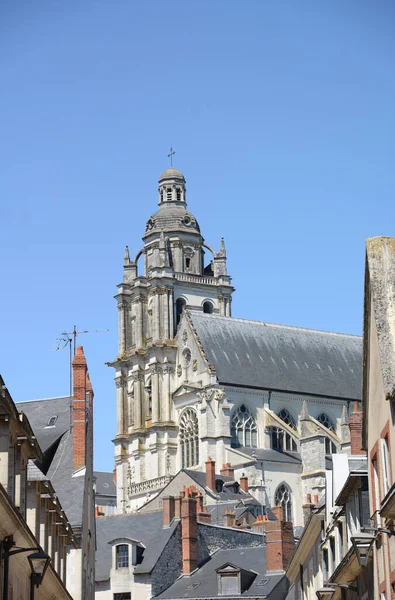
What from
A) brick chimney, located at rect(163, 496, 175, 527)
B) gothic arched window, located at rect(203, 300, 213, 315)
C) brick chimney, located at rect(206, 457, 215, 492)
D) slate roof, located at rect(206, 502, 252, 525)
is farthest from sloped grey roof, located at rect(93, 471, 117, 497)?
brick chimney, located at rect(163, 496, 175, 527)

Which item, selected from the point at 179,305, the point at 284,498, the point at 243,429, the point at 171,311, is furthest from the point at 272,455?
the point at 179,305

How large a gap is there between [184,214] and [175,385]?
19.5m

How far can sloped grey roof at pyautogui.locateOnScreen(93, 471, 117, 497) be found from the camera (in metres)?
126

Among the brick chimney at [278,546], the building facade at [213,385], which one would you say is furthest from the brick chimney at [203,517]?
the building facade at [213,385]

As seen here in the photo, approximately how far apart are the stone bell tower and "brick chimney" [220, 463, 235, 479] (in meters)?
6.47

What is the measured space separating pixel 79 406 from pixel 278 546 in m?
21.1

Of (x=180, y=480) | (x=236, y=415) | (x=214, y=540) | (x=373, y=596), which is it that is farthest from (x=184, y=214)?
(x=373, y=596)

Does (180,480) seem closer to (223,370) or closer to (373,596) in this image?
(223,370)

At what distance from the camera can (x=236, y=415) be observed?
3871 inches

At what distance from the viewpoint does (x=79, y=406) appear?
36781mm

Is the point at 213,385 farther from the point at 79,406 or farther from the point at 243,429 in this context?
the point at 79,406

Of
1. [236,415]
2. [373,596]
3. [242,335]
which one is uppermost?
[242,335]

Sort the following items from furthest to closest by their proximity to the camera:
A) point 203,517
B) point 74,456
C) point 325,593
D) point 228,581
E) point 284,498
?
point 284,498, point 203,517, point 228,581, point 74,456, point 325,593

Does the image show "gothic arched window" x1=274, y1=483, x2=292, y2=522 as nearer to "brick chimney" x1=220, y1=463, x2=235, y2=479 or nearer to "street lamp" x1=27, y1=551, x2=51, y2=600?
"brick chimney" x1=220, y1=463, x2=235, y2=479
